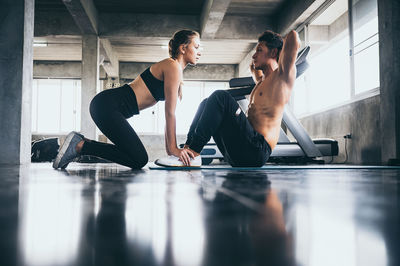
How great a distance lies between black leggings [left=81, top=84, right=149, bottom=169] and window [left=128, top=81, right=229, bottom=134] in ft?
31.7

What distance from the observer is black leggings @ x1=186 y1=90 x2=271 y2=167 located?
2395 millimetres

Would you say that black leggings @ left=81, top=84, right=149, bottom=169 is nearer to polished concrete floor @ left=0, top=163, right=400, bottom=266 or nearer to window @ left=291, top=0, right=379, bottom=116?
polished concrete floor @ left=0, top=163, right=400, bottom=266

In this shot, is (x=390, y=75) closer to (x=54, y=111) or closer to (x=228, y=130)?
(x=228, y=130)

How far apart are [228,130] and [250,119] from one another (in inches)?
12.7

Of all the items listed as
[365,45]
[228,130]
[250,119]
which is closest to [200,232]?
[228,130]

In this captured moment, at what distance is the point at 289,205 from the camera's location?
0.82 m

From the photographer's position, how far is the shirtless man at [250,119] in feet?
7.89

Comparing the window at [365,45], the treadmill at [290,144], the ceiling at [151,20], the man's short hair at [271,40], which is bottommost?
the treadmill at [290,144]

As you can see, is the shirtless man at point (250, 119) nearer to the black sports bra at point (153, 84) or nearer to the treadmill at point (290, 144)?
the black sports bra at point (153, 84)

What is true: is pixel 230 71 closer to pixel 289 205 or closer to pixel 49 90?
pixel 49 90

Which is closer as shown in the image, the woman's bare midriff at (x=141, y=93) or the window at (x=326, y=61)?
the woman's bare midriff at (x=141, y=93)

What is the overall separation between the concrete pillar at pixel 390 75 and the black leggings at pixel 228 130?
91.4 inches

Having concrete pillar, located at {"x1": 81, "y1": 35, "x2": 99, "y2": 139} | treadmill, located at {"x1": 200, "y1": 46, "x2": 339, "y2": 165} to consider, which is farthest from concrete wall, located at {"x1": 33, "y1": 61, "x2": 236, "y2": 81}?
treadmill, located at {"x1": 200, "y1": 46, "x2": 339, "y2": 165}

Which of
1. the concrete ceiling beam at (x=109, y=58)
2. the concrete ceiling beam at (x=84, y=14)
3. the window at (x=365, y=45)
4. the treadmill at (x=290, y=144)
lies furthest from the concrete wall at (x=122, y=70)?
the treadmill at (x=290, y=144)
